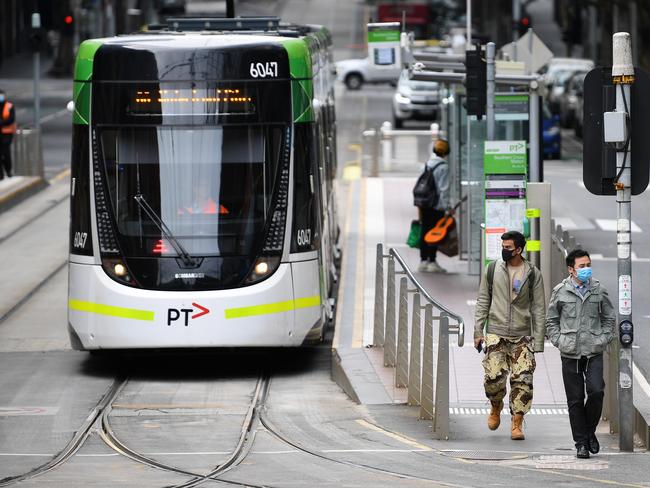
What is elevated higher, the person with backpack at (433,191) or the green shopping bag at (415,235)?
the person with backpack at (433,191)

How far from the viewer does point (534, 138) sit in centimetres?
2191

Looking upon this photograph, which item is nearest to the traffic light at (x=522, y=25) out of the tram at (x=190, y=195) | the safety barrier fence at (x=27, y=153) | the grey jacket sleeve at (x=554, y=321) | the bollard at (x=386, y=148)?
the bollard at (x=386, y=148)

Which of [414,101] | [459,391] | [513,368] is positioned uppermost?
[513,368]

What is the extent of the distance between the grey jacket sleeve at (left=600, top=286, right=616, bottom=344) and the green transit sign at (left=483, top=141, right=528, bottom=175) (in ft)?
22.2

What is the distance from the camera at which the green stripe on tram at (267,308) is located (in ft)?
53.6

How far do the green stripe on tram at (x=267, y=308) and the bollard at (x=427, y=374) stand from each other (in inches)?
97.9

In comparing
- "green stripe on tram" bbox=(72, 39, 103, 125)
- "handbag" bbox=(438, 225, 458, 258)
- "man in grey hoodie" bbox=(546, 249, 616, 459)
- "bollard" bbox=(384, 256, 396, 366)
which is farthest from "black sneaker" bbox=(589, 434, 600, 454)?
"handbag" bbox=(438, 225, 458, 258)

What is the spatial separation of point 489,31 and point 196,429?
68617 mm

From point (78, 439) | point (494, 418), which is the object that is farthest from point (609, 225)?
point (78, 439)

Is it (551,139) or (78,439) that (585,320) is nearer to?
(78,439)

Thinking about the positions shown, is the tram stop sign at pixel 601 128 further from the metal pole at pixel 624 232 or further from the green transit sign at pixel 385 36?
the green transit sign at pixel 385 36

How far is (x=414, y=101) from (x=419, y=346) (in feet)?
113

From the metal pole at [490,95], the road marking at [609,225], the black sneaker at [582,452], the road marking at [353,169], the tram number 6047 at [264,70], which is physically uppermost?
the tram number 6047 at [264,70]

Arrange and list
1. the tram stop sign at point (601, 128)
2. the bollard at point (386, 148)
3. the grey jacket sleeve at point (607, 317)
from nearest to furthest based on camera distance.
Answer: the grey jacket sleeve at point (607, 317), the tram stop sign at point (601, 128), the bollard at point (386, 148)
